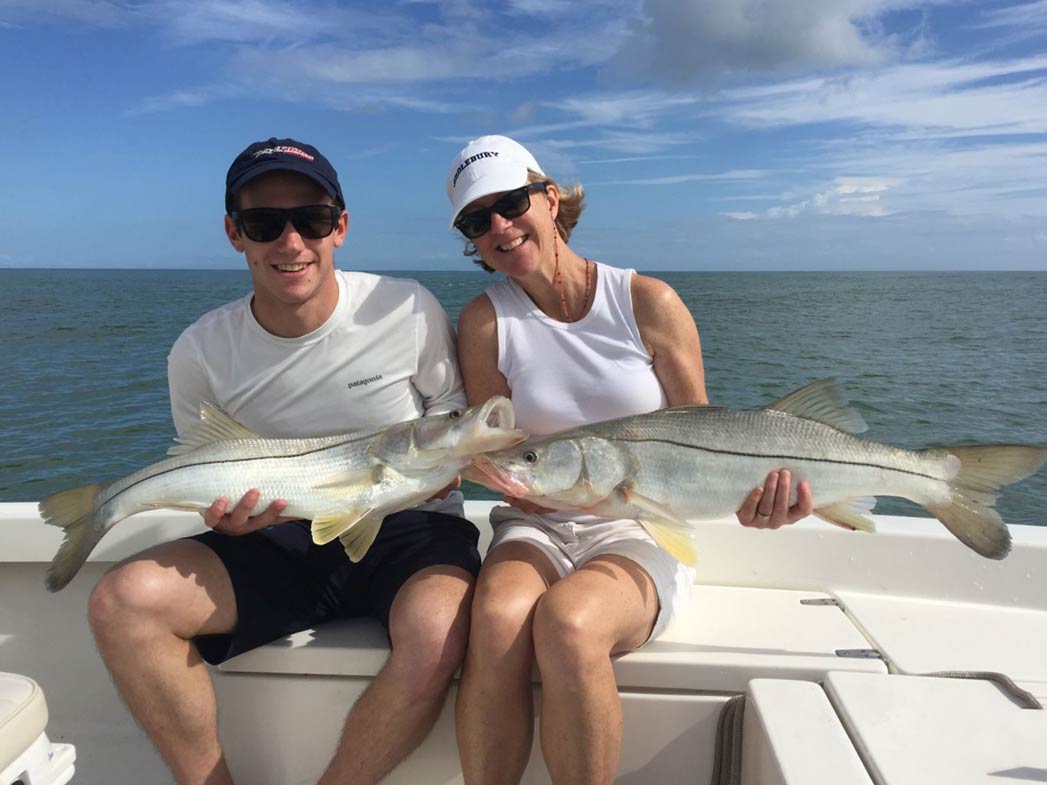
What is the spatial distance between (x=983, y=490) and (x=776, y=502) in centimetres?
69

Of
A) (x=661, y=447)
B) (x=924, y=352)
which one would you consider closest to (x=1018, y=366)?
(x=924, y=352)

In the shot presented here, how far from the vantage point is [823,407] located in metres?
2.99

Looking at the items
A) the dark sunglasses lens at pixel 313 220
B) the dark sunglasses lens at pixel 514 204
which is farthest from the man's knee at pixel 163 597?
the dark sunglasses lens at pixel 514 204

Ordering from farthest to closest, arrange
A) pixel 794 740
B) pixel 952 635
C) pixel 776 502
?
pixel 952 635, pixel 776 502, pixel 794 740

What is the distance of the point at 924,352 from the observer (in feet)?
87.4

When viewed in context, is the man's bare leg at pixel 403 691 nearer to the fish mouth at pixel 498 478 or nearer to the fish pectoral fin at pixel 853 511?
the fish mouth at pixel 498 478

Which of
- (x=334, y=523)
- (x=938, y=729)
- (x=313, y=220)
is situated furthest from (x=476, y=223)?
(x=938, y=729)

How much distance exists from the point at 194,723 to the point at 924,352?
1104 inches

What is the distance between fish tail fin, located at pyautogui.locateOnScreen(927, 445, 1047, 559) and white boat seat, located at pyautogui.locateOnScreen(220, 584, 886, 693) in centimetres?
59

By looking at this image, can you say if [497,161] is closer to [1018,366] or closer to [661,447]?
[661,447]

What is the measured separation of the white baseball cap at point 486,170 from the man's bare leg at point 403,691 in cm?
155

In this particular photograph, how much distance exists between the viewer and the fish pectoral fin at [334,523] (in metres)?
2.94

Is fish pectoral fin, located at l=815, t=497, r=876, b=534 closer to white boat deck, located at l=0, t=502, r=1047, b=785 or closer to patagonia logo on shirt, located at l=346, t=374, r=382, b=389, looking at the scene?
white boat deck, located at l=0, t=502, r=1047, b=785

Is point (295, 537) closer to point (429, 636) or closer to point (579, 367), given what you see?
point (429, 636)
